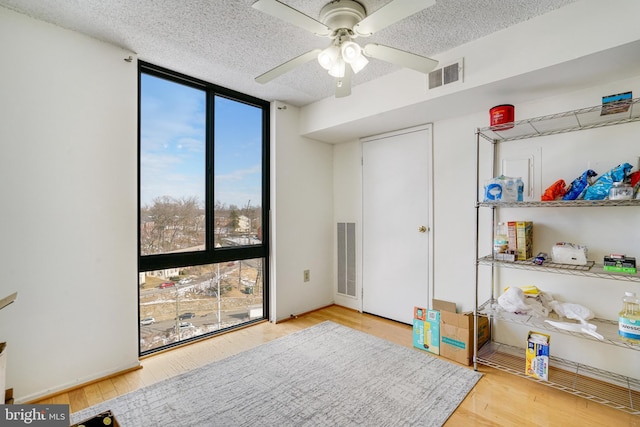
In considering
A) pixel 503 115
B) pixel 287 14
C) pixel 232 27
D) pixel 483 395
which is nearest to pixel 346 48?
pixel 287 14

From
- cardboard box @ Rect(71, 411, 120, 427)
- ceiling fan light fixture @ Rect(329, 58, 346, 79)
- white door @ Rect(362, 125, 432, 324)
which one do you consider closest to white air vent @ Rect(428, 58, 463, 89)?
white door @ Rect(362, 125, 432, 324)

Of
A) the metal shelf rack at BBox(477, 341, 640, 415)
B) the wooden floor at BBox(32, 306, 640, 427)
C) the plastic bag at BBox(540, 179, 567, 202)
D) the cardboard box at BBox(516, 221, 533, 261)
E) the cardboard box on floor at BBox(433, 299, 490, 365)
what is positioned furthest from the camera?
the cardboard box on floor at BBox(433, 299, 490, 365)

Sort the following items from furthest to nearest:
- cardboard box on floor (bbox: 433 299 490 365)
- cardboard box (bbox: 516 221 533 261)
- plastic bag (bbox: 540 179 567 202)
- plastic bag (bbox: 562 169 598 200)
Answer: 1. cardboard box on floor (bbox: 433 299 490 365)
2. cardboard box (bbox: 516 221 533 261)
3. plastic bag (bbox: 540 179 567 202)
4. plastic bag (bbox: 562 169 598 200)

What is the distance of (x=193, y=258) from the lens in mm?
2740

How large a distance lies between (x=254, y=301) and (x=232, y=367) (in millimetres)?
1018

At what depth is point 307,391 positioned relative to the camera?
199cm

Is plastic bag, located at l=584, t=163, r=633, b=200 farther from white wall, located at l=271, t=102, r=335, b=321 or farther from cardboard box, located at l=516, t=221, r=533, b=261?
white wall, located at l=271, t=102, r=335, b=321

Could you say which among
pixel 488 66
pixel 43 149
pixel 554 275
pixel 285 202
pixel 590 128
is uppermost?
pixel 488 66

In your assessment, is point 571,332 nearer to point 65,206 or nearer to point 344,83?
point 344,83

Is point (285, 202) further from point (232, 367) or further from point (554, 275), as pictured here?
point (554, 275)

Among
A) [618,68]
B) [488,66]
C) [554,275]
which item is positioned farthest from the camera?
[554,275]

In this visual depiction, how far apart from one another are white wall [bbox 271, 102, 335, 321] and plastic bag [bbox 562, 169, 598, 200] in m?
2.43

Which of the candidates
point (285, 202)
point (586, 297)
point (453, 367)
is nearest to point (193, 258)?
point (285, 202)

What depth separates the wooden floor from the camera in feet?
5.60
